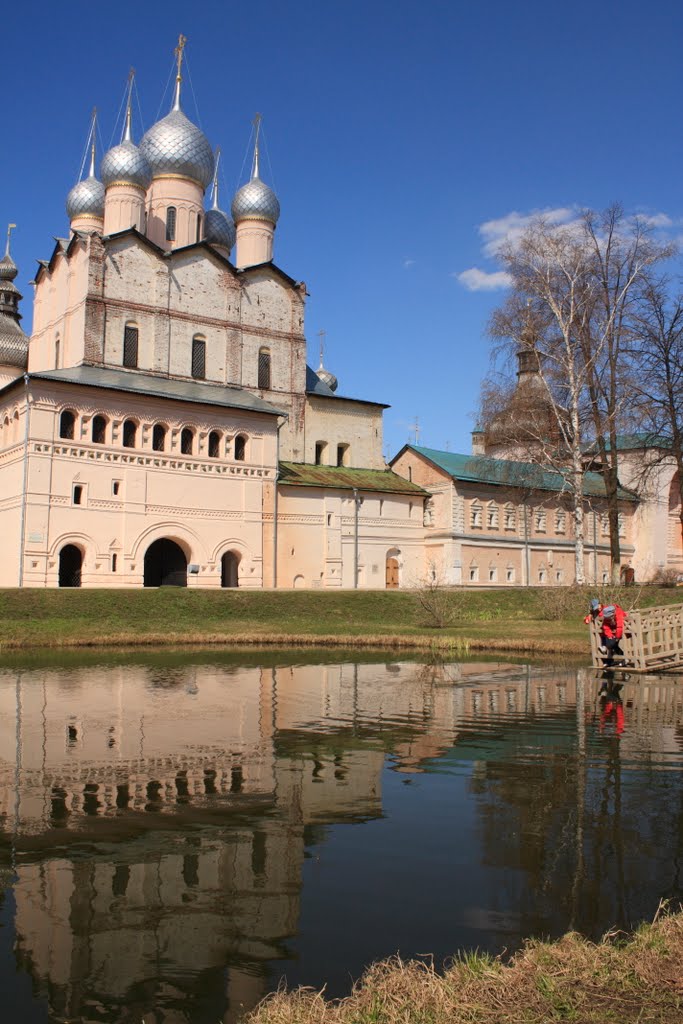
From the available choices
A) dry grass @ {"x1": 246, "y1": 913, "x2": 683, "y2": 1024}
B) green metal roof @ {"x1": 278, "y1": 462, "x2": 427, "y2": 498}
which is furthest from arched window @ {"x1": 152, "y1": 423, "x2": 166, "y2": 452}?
dry grass @ {"x1": 246, "y1": 913, "x2": 683, "y2": 1024}

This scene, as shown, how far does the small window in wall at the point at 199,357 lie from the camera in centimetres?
3800

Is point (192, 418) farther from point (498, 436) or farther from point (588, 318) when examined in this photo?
point (588, 318)

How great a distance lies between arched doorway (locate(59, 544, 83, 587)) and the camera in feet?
106

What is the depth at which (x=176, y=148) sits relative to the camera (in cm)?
3881

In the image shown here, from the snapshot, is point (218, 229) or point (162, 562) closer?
point (162, 562)

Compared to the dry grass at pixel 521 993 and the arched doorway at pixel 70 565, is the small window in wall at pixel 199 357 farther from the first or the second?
the dry grass at pixel 521 993

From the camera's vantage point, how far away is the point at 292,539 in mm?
36531

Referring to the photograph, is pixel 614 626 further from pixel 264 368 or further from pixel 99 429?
pixel 264 368

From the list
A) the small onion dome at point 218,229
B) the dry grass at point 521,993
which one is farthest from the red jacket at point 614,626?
the small onion dome at point 218,229

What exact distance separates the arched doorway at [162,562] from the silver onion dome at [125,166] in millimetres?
15906

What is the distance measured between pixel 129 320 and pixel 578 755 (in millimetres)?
31401

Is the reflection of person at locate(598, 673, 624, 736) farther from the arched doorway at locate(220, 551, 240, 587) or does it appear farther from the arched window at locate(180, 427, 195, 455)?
the arched window at locate(180, 427, 195, 455)

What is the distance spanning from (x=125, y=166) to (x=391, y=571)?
69.1 ft

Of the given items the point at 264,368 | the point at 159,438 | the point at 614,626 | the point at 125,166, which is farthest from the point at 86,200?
the point at 614,626
